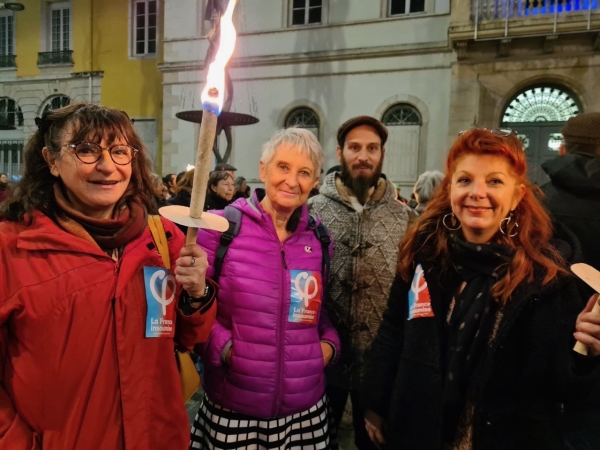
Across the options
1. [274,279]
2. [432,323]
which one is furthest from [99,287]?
[432,323]

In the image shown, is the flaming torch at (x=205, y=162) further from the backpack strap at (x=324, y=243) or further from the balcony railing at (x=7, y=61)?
the balcony railing at (x=7, y=61)

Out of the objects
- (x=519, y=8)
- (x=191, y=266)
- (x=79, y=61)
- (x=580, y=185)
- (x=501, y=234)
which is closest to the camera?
(x=191, y=266)

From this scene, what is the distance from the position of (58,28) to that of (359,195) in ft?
65.0

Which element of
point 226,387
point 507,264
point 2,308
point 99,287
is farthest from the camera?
point 226,387

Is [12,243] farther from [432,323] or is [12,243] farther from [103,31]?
[103,31]

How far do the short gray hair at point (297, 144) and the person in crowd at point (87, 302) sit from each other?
26.6 inches

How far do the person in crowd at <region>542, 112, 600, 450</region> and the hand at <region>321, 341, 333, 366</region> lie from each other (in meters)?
1.12

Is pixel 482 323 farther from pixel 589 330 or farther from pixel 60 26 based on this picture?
pixel 60 26

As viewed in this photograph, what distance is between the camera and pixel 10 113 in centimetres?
1884

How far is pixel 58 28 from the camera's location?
1803 centimetres

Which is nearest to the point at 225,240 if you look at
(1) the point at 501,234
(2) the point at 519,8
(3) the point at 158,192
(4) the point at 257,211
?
(4) the point at 257,211

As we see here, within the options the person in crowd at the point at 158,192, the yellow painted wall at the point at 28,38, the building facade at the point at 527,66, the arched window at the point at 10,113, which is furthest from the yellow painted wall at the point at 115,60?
the person in crowd at the point at 158,192

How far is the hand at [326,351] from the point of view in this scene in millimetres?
2297

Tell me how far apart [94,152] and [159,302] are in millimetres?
593
